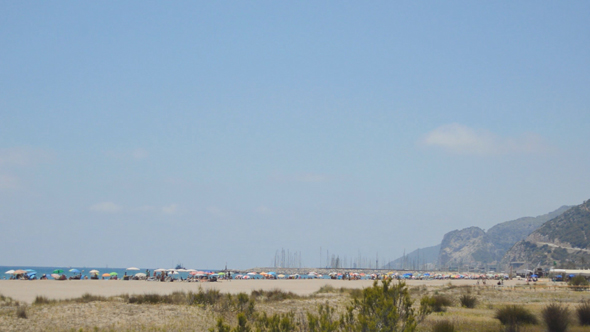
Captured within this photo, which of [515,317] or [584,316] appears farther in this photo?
[584,316]

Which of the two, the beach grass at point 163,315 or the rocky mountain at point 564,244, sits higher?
the rocky mountain at point 564,244

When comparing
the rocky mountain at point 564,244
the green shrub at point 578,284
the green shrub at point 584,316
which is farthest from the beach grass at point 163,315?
the rocky mountain at point 564,244

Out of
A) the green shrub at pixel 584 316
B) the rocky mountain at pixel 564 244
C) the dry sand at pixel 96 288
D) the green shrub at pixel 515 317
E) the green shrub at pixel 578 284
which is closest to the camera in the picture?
the green shrub at pixel 515 317

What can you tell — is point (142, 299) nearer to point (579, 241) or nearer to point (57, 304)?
point (57, 304)

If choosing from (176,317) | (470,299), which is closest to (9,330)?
(176,317)

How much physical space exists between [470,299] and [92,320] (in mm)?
17695

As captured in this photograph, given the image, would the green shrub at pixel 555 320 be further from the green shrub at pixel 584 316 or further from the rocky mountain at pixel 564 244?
the rocky mountain at pixel 564 244

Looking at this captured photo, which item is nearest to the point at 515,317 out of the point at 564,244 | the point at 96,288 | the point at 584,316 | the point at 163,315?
the point at 584,316

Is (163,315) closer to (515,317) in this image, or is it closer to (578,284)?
(515,317)

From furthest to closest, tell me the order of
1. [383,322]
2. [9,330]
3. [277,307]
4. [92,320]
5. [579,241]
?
[579,241]
[277,307]
[92,320]
[9,330]
[383,322]

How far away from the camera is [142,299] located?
2188 cm

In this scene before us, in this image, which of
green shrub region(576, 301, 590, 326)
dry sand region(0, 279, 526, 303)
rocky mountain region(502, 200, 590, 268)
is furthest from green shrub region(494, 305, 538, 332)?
rocky mountain region(502, 200, 590, 268)

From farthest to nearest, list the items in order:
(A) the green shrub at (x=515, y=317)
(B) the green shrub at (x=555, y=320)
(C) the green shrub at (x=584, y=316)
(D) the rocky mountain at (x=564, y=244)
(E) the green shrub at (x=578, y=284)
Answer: (D) the rocky mountain at (x=564, y=244) < (E) the green shrub at (x=578, y=284) < (C) the green shrub at (x=584, y=316) < (A) the green shrub at (x=515, y=317) < (B) the green shrub at (x=555, y=320)

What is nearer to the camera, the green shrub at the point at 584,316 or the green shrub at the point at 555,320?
the green shrub at the point at 555,320
